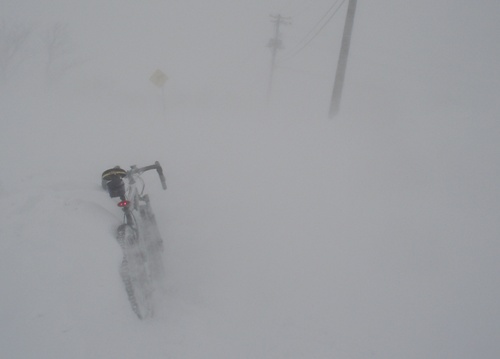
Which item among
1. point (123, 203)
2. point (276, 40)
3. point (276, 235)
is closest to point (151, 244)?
point (123, 203)

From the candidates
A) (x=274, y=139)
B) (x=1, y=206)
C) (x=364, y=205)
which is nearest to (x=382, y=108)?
(x=274, y=139)

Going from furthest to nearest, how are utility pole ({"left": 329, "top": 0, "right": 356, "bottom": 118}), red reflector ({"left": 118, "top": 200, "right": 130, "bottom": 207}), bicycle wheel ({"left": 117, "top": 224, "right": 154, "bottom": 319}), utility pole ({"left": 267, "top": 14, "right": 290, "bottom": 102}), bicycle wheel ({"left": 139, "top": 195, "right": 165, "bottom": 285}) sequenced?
utility pole ({"left": 267, "top": 14, "right": 290, "bottom": 102})
utility pole ({"left": 329, "top": 0, "right": 356, "bottom": 118})
bicycle wheel ({"left": 139, "top": 195, "right": 165, "bottom": 285})
red reflector ({"left": 118, "top": 200, "right": 130, "bottom": 207})
bicycle wheel ({"left": 117, "top": 224, "right": 154, "bottom": 319})

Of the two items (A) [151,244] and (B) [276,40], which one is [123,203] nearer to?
(A) [151,244]

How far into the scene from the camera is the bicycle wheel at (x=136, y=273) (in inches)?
128

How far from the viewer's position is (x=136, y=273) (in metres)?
3.55

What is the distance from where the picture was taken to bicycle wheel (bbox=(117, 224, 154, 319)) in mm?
3248

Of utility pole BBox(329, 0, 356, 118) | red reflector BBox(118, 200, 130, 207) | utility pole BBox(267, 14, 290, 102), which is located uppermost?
utility pole BBox(267, 14, 290, 102)

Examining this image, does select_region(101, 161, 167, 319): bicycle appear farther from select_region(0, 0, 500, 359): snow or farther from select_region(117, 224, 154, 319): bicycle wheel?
select_region(0, 0, 500, 359): snow

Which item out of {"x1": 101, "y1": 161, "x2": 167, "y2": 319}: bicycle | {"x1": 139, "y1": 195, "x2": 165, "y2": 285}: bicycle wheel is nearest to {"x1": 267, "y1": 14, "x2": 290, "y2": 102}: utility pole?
{"x1": 139, "y1": 195, "x2": 165, "y2": 285}: bicycle wheel

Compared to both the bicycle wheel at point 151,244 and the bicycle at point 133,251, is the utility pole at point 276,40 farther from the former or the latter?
the bicycle at point 133,251

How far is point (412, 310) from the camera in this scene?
14.2ft

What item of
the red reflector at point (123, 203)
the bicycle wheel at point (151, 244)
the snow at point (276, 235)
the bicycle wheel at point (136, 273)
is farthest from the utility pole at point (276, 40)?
the bicycle wheel at point (136, 273)

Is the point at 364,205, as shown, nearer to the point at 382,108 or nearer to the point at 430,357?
the point at 430,357

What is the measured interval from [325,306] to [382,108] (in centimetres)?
902
